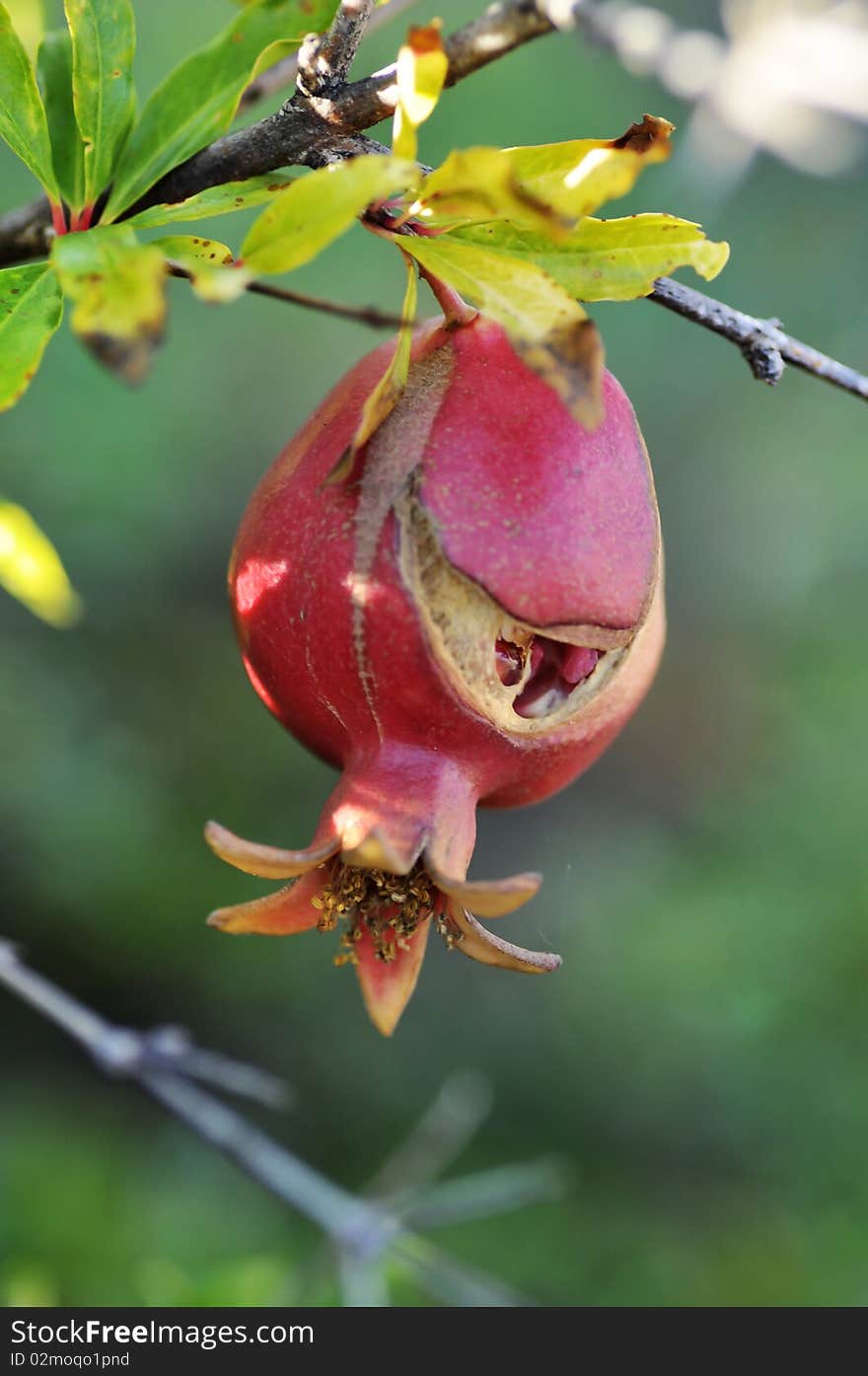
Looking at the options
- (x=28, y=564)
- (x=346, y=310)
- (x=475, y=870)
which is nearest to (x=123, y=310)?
(x=346, y=310)

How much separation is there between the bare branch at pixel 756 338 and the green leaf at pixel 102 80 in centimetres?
39

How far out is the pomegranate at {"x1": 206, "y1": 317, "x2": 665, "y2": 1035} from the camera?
0.78 m

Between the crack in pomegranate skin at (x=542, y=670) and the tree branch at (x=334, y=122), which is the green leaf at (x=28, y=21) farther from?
the crack in pomegranate skin at (x=542, y=670)

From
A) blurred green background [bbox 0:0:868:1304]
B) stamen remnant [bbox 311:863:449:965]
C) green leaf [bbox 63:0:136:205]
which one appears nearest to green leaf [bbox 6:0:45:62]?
green leaf [bbox 63:0:136:205]

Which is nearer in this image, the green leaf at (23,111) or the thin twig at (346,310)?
the thin twig at (346,310)

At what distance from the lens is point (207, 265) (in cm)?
73

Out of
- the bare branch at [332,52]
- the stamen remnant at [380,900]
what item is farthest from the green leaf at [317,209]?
the stamen remnant at [380,900]

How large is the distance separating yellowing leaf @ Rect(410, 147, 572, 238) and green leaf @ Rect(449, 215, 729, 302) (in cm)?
3

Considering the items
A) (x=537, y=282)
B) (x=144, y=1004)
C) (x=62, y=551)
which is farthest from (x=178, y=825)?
(x=537, y=282)

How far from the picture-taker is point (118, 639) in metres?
2.84

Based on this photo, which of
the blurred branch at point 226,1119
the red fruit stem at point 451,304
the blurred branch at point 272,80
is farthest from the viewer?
the blurred branch at point 226,1119

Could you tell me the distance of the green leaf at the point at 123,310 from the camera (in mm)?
585

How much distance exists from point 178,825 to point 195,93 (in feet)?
6.89

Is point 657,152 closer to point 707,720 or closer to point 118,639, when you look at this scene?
point 118,639
